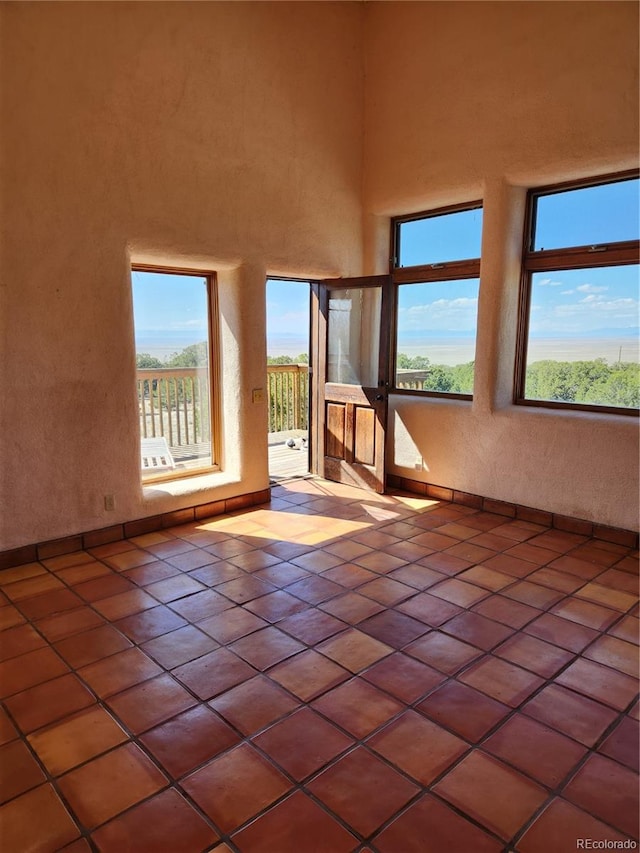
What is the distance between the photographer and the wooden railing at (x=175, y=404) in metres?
4.18

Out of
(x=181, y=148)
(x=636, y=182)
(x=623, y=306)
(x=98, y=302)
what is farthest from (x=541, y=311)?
(x=98, y=302)

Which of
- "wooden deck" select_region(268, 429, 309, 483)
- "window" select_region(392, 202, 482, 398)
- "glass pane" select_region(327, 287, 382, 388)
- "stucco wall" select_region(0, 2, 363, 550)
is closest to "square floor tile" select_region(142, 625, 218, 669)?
"stucco wall" select_region(0, 2, 363, 550)

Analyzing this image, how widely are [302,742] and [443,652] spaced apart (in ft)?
2.69

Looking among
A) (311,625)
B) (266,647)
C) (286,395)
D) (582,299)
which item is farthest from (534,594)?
(286,395)

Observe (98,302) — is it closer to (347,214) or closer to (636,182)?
(347,214)

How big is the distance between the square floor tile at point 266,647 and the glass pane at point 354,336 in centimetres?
269

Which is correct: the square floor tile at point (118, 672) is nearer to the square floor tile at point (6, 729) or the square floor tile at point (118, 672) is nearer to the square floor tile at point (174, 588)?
the square floor tile at point (6, 729)

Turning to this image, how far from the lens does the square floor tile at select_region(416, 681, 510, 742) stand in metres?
2.00

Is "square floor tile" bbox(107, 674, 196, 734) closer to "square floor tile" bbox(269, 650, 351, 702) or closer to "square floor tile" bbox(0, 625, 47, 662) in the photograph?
"square floor tile" bbox(269, 650, 351, 702)

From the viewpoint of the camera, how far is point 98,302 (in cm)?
346

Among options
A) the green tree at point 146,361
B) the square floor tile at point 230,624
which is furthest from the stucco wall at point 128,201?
the square floor tile at point 230,624

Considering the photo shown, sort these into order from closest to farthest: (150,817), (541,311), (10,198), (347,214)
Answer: (150,817) < (10,198) < (541,311) < (347,214)

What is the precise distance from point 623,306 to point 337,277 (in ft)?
7.40

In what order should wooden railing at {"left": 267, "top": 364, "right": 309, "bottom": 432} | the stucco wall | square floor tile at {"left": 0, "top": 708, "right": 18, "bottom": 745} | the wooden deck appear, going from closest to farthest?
square floor tile at {"left": 0, "top": 708, "right": 18, "bottom": 745} < the stucco wall < the wooden deck < wooden railing at {"left": 267, "top": 364, "right": 309, "bottom": 432}
